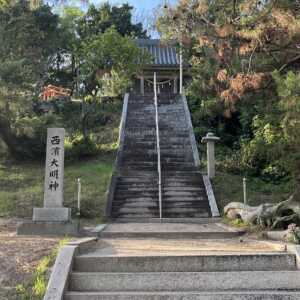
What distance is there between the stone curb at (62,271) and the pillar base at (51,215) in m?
2.87

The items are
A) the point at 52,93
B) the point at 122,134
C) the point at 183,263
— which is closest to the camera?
the point at 183,263

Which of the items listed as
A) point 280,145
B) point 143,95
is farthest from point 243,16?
point 143,95

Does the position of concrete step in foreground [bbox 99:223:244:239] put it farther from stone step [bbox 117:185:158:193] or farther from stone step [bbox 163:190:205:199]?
stone step [bbox 117:185:158:193]

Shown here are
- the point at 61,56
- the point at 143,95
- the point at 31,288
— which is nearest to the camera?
the point at 31,288

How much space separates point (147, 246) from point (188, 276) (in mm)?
1547

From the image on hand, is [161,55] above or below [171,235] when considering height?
above

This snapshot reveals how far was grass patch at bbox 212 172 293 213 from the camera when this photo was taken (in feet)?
42.7

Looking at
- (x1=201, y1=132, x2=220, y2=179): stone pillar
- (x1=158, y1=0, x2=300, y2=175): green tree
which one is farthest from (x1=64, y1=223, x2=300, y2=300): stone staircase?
(x1=201, y1=132, x2=220, y2=179): stone pillar

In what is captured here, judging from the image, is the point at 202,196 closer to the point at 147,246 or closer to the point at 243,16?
the point at 243,16

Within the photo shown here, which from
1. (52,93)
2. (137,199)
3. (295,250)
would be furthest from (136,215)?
(52,93)

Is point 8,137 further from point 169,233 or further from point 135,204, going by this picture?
point 169,233

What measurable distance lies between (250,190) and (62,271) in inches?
371

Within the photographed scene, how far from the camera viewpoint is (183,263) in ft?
18.9

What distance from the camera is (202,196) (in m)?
13.4
